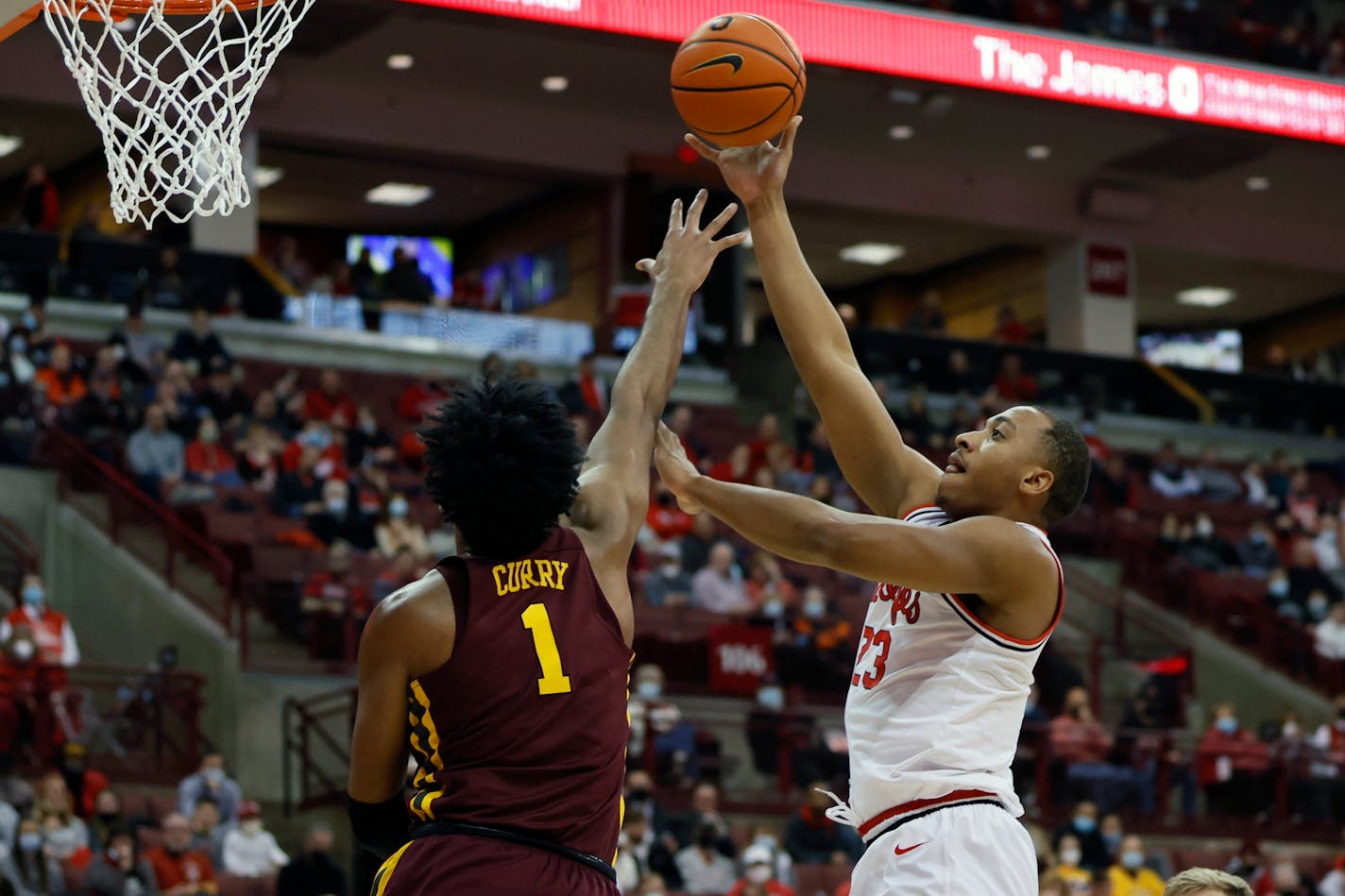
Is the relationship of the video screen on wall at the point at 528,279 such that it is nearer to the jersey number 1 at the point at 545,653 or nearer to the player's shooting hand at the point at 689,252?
the player's shooting hand at the point at 689,252

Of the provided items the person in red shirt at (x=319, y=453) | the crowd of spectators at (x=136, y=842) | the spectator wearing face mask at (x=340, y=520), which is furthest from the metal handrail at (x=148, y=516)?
the crowd of spectators at (x=136, y=842)

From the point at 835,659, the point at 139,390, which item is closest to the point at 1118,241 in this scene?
the point at 835,659

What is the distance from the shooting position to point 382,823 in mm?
3547

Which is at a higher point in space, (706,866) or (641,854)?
(641,854)

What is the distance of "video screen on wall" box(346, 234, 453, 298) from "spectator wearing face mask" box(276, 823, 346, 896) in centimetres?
1566

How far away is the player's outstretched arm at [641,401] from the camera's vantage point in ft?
12.3

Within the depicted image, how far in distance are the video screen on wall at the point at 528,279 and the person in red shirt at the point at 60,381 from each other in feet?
28.0

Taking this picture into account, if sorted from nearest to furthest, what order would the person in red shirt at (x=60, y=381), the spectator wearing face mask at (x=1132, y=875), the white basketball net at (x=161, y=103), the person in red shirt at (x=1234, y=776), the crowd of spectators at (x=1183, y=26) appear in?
the white basketball net at (x=161, y=103)
the spectator wearing face mask at (x=1132, y=875)
the person in red shirt at (x=60, y=381)
the person in red shirt at (x=1234, y=776)
the crowd of spectators at (x=1183, y=26)

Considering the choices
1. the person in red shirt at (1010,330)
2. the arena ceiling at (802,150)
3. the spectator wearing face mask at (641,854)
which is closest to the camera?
the spectator wearing face mask at (641,854)

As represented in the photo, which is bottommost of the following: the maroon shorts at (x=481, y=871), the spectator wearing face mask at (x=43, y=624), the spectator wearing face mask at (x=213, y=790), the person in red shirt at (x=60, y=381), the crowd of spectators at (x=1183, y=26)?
the spectator wearing face mask at (x=213, y=790)

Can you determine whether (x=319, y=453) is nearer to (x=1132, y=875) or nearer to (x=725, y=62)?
(x=1132, y=875)

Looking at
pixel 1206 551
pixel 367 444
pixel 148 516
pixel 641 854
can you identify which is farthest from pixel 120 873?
pixel 1206 551

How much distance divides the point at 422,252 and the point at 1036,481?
2299 cm

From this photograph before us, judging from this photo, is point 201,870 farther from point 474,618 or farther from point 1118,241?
point 1118,241
